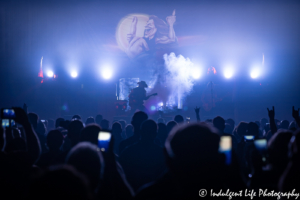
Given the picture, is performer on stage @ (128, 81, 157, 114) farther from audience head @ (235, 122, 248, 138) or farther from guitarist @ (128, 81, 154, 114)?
audience head @ (235, 122, 248, 138)

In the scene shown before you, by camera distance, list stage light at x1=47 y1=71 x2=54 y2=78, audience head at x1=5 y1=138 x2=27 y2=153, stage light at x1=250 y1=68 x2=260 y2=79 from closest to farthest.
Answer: audience head at x1=5 y1=138 x2=27 y2=153
stage light at x1=47 y1=71 x2=54 y2=78
stage light at x1=250 y1=68 x2=260 y2=79

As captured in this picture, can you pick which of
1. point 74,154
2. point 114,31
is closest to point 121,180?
point 74,154

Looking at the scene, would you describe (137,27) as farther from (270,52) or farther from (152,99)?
(270,52)

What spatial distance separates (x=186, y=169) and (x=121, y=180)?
0.90 meters

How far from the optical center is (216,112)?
17453 millimetres

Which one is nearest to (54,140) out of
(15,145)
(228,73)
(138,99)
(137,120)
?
(15,145)

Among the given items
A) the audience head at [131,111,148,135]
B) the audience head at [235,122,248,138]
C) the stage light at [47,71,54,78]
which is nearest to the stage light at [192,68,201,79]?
the stage light at [47,71,54,78]

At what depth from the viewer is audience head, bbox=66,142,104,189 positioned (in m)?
1.35

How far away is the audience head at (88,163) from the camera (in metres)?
1.35

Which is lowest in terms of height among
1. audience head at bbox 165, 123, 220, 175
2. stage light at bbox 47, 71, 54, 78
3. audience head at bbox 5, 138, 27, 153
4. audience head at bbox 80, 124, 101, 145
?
audience head at bbox 5, 138, 27, 153

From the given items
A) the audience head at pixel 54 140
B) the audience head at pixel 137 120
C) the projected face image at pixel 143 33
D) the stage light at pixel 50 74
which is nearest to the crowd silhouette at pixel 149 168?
the audience head at pixel 54 140

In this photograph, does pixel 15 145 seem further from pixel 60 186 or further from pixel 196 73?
pixel 196 73

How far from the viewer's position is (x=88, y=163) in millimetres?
1391

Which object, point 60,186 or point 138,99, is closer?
point 60,186
